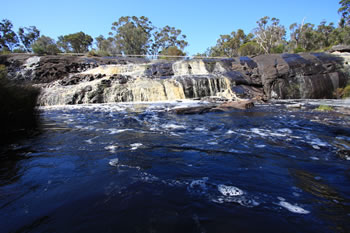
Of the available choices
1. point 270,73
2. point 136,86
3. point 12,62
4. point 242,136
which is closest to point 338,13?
point 270,73

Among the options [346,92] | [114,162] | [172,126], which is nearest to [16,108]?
[114,162]

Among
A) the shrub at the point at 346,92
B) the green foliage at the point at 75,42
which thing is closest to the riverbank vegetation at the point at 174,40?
the green foliage at the point at 75,42

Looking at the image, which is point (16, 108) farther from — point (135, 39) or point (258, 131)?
point (135, 39)

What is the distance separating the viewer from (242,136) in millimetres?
4238

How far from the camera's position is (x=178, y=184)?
7.16 ft

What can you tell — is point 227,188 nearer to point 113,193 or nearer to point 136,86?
point 113,193

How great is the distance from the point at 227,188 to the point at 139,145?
208cm

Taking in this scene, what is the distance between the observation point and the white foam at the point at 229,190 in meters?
1.98

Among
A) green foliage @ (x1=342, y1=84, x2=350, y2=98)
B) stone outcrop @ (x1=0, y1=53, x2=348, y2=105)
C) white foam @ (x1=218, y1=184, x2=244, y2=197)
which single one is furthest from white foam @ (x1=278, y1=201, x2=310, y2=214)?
green foliage @ (x1=342, y1=84, x2=350, y2=98)

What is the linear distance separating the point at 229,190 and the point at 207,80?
446 inches

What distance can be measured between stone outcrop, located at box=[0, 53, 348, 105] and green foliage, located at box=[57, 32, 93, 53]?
38289 millimetres

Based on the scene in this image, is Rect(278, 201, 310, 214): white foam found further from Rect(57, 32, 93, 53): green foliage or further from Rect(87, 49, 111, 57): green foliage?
Rect(57, 32, 93, 53): green foliage

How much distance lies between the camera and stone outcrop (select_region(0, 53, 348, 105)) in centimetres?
1239

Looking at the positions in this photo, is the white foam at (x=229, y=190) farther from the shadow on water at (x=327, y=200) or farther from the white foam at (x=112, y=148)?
the white foam at (x=112, y=148)
